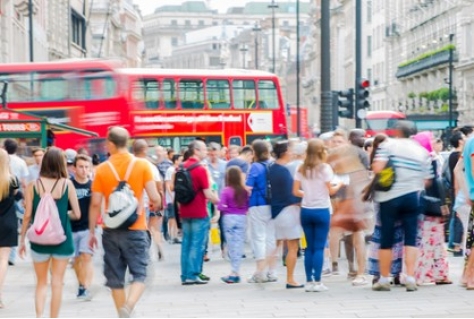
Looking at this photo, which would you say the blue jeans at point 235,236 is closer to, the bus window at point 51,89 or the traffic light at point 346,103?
the traffic light at point 346,103

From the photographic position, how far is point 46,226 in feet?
34.8

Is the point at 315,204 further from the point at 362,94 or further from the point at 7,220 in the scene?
the point at 362,94

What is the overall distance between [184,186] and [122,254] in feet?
13.7

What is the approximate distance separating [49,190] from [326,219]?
360 centimetres

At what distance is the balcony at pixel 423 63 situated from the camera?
70.2 m

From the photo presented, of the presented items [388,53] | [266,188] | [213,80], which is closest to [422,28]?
[388,53]

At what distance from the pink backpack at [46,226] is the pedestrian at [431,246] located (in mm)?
4482

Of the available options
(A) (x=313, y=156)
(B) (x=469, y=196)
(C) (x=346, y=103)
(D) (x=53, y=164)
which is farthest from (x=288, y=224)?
(C) (x=346, y=103)

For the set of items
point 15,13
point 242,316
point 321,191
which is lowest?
point 242,316

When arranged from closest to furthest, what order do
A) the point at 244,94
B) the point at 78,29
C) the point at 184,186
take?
1. the point at 184,186
2. the point at 244,94
3. the point at 78,29

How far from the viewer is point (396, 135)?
1312cm

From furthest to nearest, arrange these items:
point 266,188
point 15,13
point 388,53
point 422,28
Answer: point 388,53 → point 422,28 → point 15,13 → point 266,188

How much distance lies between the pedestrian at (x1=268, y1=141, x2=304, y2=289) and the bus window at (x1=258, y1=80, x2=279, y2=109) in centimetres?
2160

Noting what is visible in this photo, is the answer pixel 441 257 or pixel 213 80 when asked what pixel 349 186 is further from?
pixel 213 80
